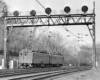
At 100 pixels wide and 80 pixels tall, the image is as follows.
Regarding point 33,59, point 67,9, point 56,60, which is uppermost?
point 67,9

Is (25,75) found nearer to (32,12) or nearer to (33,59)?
(32,12)

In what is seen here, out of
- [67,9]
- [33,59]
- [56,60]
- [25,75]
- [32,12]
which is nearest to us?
[25,75]

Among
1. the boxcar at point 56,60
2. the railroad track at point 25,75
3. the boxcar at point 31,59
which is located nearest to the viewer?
the railroad track at point 25,75

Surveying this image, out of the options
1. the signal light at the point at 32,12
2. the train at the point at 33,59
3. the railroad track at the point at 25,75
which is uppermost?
the signal light at the point at 32,12

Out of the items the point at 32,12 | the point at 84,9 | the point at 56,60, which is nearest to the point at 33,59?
the point at 32,12

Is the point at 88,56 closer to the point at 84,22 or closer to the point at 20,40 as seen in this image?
the point at 20,40

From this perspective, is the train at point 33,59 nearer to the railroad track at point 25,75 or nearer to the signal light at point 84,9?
the railroad track at point 25,75

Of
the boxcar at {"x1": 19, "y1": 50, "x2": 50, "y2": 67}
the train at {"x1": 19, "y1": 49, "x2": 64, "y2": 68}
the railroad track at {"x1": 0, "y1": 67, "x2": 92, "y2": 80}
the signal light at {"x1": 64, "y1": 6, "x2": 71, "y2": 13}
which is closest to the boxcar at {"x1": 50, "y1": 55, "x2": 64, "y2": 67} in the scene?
the train at {"x1": 19, "y1": 49, "x2": 64, "y2": 68}

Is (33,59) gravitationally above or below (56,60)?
above

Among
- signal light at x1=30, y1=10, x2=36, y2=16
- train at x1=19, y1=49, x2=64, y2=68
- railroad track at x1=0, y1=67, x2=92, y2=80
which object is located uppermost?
signal light at x1=30, y1=10, x2=36, y2=16

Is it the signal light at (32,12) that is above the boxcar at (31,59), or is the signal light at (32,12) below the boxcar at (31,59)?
above

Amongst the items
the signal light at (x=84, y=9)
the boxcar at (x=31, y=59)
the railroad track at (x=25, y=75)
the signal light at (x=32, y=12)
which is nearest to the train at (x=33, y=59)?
the boxcar at (x=31, y=59)

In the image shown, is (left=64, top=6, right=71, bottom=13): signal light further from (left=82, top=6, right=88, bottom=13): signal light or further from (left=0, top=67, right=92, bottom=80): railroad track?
(left=0, top=67, right=92, bottom=80): railroad track

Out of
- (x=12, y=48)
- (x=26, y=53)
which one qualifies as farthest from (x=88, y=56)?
(x=26, y=53)
